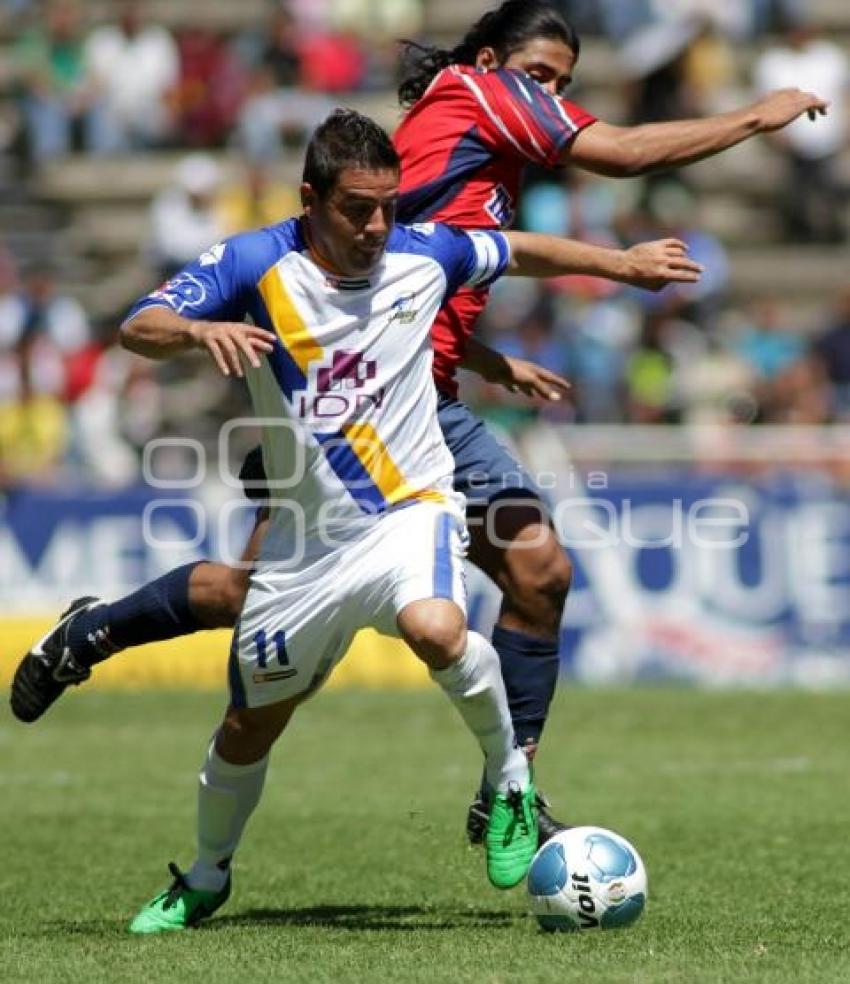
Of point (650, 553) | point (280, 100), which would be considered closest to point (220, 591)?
point (650, 553)

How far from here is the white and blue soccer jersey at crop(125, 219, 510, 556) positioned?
6750 mm

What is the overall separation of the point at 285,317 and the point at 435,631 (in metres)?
1.08

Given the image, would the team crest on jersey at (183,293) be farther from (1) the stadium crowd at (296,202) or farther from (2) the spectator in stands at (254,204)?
(2) the spectator in stands at (254,204)

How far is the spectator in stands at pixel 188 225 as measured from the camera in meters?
20.2

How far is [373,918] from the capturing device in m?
7.28

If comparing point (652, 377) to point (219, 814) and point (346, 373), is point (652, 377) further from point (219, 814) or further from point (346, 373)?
point (346, 373)

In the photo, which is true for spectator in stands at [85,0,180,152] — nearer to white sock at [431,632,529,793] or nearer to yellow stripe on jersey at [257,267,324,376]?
yellow stripe on jersey at [257,267,324,376]

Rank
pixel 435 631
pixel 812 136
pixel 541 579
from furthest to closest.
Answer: pixel 812 136
pixel 541 579
pixel 435 631

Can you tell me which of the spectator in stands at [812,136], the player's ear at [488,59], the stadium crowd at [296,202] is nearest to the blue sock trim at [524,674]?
the player's ear at [488,59]

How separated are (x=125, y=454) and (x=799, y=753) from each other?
7.57m

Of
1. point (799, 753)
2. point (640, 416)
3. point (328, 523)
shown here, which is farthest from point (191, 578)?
point (640, 416)

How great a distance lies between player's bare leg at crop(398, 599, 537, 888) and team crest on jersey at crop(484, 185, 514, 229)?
1.73 metres

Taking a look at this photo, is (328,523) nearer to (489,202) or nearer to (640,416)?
(489,202)

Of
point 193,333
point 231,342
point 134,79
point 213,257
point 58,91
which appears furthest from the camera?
point 58,91
